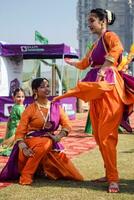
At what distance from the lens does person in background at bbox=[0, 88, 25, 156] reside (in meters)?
6.56

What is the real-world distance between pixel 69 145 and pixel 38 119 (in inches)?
122

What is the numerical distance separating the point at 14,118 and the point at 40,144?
231 cm

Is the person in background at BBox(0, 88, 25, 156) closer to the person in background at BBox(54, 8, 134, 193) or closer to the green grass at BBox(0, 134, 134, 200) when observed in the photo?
the green grass at BBox(0, 134, 134, 200)

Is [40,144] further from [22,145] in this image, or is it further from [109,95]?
[109,95]

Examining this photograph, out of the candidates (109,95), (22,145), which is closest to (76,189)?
(22,145)

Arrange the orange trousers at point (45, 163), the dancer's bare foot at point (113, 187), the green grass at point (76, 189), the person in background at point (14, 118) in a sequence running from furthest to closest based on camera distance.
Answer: the person in background at point (14, 118)
the orange trousers at point (45, 163)
the dancer's bare foot at point (113, 187)
the green grass at point (76, 189)

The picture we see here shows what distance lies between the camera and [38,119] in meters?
4.49

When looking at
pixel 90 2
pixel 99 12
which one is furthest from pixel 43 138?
pixel 90 2

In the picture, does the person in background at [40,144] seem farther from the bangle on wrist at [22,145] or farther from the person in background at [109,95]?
the person in background at [109,95]

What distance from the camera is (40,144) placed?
4426 millimetres

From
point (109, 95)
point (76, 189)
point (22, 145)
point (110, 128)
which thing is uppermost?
point (109, 95)

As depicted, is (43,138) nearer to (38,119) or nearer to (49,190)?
(38,119)

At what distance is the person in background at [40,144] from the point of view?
4426 mm

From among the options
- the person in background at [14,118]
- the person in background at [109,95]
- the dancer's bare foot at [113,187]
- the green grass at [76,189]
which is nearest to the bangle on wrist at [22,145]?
the green grass at [76,189]
